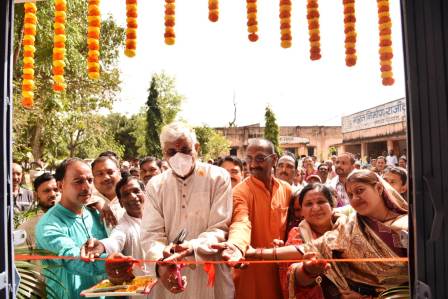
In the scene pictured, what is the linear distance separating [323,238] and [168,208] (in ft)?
3.74

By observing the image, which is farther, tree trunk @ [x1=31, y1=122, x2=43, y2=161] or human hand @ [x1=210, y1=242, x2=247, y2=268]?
tree trunk @ [x1=31, y1=122, x2=43, y2=161]

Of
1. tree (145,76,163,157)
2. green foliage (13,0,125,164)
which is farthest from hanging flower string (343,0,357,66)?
tree (145,76,163,157)

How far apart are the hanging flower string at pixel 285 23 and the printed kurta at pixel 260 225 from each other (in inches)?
56.6

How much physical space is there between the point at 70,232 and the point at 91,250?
0.23m

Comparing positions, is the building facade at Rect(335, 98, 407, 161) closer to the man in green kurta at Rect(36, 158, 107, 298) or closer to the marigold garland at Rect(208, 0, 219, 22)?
the man in green kurta at Rect(36, 158, 107, 298)

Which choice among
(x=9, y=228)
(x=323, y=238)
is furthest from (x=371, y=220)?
(x=9, y=228)

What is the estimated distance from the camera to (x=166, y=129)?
124 inches

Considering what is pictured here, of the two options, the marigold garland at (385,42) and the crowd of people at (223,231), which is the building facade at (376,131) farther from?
the marigold garland at (385,42)

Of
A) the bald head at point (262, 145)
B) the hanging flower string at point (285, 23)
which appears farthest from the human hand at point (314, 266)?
the hanging flower string at point (285, 23)

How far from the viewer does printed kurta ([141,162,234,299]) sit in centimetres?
318

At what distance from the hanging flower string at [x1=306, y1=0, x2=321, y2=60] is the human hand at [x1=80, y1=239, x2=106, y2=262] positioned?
1.99 m

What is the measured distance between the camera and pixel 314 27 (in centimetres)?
245

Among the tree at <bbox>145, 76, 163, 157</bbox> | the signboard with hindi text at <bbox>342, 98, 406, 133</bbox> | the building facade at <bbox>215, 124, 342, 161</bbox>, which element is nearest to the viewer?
the signboard with hindi text at <bbox>342, 98, 406, 133</bbox>

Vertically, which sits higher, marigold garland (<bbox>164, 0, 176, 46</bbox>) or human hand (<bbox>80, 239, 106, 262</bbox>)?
marigold garland (<bbox>164, 0, 176, 46</bbox>)
